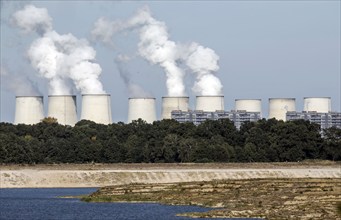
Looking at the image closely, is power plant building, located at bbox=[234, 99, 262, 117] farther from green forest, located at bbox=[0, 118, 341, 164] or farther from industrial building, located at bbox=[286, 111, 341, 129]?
green forest, located at bbox=[0, 118, 341, 164]

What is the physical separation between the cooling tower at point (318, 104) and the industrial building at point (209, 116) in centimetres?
742

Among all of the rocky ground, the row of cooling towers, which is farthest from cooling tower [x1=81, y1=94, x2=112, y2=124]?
the rocky ground

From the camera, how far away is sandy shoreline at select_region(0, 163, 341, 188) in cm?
11044

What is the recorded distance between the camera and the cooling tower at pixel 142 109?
15488 cm

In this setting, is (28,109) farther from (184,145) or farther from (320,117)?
(320,117)

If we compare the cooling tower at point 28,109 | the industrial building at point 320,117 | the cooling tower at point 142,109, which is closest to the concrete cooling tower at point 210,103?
the cooling tower at point 142,109

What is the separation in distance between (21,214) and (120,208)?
7.32m

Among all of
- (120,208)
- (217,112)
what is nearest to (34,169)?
(120,208)

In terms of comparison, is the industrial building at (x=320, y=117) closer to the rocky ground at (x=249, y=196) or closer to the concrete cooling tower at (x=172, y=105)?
the concrete cooling tower at (x=172, y=105)

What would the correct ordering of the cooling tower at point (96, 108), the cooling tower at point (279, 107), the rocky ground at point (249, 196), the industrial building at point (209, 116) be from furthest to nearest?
the industrial building at point (209, 116) → the cooling tower at point (279, 107) → the cooling tower at point (96, 108) → the rocky ground at point (249, 196)

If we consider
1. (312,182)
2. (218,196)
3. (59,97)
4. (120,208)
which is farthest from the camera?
(59,97)

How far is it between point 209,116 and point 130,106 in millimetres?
17676

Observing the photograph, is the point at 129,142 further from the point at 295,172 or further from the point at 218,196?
the point at 218,196

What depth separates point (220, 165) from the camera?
127250mm
